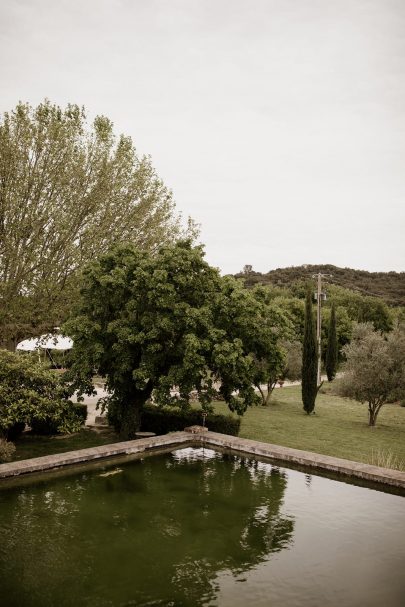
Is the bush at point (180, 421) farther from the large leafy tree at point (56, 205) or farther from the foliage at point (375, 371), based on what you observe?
the foliage at point (375, 371)

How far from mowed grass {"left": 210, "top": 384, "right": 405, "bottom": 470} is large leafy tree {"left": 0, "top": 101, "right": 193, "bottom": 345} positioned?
10.6 metres

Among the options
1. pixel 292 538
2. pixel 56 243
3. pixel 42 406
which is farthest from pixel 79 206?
pixel 292 538

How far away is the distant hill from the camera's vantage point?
109m

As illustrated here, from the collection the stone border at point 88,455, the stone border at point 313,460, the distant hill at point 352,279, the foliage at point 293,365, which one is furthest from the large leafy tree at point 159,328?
the distant hill at point 352,279

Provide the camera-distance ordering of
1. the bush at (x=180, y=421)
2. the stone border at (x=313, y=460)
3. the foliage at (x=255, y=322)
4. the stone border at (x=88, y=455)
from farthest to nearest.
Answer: the bush at (x=180, y=421) → the foliage at (x=255, y=322) → the stone border at (x=88, y=455) → the stone border at (x=313, y=460)

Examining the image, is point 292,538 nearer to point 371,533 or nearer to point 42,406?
point 371,533

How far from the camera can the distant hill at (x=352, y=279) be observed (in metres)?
109

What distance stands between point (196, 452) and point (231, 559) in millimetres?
7054

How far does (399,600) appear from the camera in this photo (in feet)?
21.3

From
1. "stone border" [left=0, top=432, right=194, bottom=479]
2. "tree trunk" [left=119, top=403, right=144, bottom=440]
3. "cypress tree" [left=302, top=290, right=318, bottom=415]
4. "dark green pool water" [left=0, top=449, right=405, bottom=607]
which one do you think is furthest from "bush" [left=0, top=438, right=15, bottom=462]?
"cypress tree" [left=302, top=290, right=318, bottom=415]

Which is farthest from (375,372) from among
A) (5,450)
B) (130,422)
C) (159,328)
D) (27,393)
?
(5,450)

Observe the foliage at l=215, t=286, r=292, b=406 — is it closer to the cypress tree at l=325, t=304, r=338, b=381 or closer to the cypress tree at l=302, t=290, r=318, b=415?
→ the cypress tree at l=302, t=290, r=318, b=415

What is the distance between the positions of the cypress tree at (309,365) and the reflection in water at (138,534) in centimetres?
1535

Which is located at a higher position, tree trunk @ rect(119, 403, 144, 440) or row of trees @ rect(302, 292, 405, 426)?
row of trees @ rect(302, 292, 405, 426)
